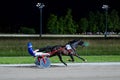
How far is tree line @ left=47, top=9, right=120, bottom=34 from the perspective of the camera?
214ft

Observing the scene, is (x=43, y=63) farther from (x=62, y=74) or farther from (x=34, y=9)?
(x=34, y=9)

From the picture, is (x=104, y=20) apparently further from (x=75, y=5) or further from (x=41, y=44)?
(x=41, y=44)

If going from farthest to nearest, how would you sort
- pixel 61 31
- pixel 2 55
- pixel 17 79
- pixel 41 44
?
1. pixel 61 31
2. pixel 41 44
3. pixel 2 55
4. pixel 17 79

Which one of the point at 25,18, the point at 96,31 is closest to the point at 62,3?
the point at 25,18

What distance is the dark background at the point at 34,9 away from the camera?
77438 millimetres

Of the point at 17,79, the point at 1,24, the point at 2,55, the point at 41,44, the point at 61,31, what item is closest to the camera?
the point at 17,79

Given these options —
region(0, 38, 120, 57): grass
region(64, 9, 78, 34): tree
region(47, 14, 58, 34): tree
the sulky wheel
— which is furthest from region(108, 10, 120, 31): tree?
the sulky wheel

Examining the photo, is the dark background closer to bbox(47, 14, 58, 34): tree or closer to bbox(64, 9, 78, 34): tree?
bbox(47, 14, 58, 34): tree

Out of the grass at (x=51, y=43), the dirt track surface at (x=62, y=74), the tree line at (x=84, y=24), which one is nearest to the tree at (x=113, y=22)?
the tree line at (x=84, y=24)

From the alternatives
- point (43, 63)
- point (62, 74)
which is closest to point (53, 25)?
point (43, 63)

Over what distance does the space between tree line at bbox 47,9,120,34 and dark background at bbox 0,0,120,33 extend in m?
7.96

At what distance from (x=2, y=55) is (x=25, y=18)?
171 feet

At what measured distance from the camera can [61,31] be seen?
6481cm

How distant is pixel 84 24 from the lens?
6806cm
